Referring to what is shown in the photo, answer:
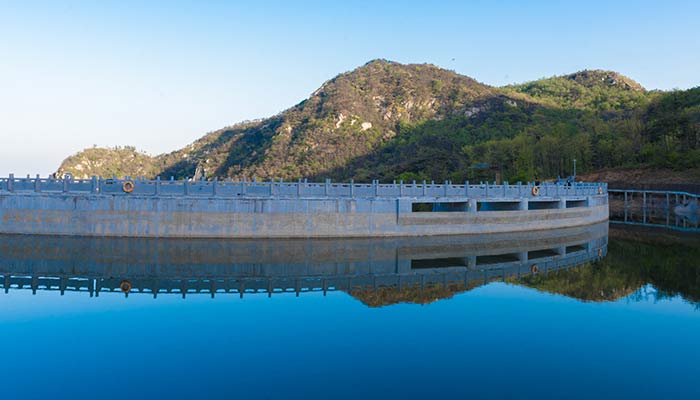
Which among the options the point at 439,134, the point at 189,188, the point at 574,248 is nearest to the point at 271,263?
the point at 189,188

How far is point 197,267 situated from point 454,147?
310 ft

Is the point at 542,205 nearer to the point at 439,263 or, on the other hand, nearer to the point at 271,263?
the point at 439,263

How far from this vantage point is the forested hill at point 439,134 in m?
81.8

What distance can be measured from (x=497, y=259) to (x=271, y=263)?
1382cm

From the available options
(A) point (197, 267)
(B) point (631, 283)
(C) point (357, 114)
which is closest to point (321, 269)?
(A) point (197, 267)

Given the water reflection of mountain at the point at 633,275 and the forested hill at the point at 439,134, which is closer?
the water reflection of mountain at the point at 633,275

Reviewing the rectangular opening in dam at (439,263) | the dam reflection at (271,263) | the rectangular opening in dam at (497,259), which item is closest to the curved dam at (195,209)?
the dam reflection at (271,263)

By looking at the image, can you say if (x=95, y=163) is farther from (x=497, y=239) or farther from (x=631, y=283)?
(x=631, y=283)

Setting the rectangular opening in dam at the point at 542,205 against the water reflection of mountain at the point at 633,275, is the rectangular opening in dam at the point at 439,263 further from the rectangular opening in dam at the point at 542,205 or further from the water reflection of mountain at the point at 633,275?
the rectangular opening in dam at the point at 542,205

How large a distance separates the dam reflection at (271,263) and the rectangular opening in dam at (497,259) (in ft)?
0.22

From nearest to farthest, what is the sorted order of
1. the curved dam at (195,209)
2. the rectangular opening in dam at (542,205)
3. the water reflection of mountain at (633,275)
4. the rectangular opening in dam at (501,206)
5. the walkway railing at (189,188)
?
the water reflection of mountain at (633,275)
the curved dam at (195,209)
the walkway railing at (189,188)
the rectangular opening in dam at (501,206)
the rectangular opening in dam at (542,205)

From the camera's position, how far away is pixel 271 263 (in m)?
26.6

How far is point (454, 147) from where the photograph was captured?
112375 mm

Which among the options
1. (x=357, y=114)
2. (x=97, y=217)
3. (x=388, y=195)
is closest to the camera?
(x=97, y=217)
